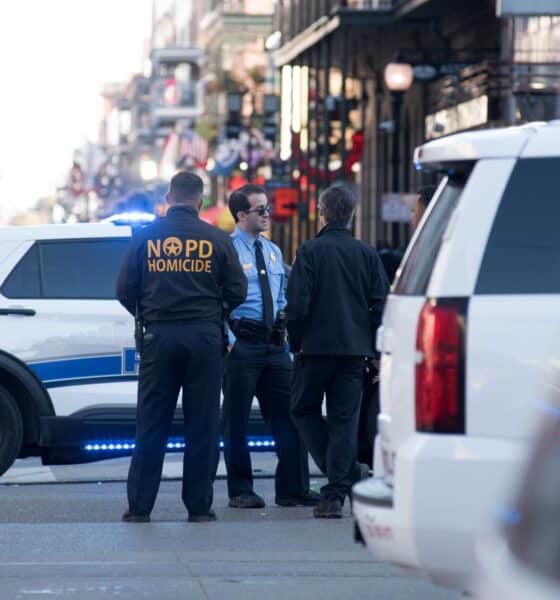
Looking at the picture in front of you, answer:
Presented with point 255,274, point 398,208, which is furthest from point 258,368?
point 398,208

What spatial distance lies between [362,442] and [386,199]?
18238mm

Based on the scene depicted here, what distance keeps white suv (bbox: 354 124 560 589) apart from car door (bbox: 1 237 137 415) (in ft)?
19.1

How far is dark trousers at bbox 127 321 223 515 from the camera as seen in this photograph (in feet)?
31.3

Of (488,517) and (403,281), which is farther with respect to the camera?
(403,281)

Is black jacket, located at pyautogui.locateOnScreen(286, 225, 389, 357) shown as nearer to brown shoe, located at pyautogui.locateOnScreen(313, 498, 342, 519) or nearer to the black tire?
brown shoe, located at pyautogui.locateOnScreen(313, 498, 342, 519)

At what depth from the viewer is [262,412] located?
35.0 ft

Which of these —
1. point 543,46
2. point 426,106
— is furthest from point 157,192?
point 543,46

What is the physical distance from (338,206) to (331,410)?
44.3 inches

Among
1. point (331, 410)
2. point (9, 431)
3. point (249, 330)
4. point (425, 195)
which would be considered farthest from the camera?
point (9, 431)

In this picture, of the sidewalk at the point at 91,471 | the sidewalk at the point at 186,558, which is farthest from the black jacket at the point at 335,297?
the sidewalk at the point at 91,471

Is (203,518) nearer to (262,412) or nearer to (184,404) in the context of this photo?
(184,404)

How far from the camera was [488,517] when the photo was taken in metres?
5.31

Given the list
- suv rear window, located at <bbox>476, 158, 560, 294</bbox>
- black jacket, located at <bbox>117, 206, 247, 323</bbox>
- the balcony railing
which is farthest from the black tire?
the balcony railing

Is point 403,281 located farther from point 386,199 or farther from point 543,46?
point 543,46
